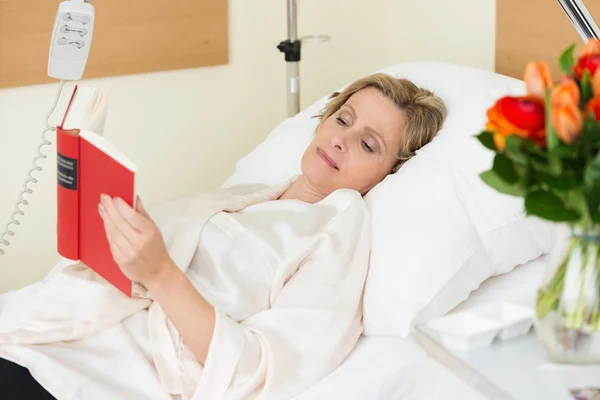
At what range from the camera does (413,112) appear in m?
1.68

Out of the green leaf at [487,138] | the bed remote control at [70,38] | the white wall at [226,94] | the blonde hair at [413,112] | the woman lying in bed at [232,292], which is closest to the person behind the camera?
the green leaf at [487,138]

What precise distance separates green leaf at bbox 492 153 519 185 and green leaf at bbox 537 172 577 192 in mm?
43

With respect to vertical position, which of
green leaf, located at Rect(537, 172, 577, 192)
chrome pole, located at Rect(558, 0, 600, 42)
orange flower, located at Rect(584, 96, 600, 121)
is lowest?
green leaf, located at Rect(537, 172, 577, 192)

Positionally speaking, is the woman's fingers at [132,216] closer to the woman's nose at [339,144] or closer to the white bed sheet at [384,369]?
the white bed sheet at [384,369]

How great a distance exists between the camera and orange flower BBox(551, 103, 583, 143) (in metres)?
0.89

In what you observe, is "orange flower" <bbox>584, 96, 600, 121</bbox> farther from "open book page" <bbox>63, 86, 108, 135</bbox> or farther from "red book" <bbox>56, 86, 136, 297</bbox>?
"open book page" <bbox>63, 86, 108, 135</bbox>

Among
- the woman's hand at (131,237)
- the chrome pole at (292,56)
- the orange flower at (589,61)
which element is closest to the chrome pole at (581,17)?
the orange flower at (589,61)

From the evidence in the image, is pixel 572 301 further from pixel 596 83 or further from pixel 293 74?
pixel 293 74

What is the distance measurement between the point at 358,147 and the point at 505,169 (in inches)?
27.5

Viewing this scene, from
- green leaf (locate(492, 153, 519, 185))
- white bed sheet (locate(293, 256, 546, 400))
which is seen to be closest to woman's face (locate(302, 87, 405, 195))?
white bed sheet (locate(293, 256, 546, 400))

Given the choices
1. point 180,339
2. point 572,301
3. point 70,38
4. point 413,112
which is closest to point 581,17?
point 572,301

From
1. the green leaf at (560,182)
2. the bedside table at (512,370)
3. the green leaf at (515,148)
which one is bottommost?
the bedside table at (512,370)

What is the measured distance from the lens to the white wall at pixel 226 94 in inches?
84.2

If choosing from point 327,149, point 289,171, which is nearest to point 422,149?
point 327,149
